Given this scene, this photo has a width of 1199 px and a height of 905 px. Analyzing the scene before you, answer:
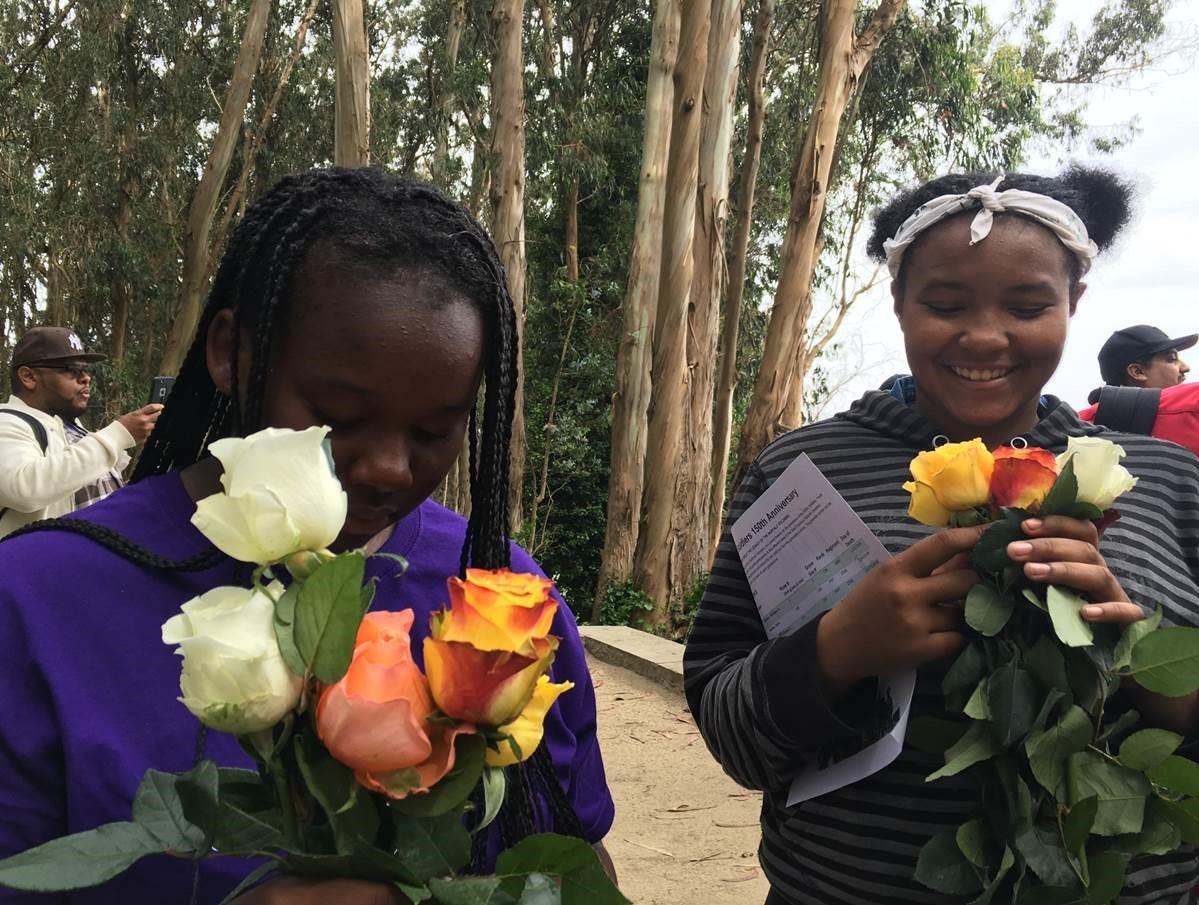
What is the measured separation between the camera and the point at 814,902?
147cm

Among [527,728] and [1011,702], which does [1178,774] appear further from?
[527,728]

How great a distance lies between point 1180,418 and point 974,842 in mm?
1810

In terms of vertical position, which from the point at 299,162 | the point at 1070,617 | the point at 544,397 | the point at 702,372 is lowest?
the point at 544,397

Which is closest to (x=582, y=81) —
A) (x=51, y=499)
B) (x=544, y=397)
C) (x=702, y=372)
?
(x=544, y=397)

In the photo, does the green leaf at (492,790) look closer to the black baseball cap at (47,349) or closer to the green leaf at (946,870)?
the green leaf at (946,870)

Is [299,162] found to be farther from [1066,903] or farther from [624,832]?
[1066,903]

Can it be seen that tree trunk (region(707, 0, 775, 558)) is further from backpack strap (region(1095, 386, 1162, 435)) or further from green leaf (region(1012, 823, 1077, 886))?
green leaf (region(1012, 823, 1077, 886))

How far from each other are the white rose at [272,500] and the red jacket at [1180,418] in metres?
2.21

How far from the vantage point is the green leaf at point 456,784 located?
76cm

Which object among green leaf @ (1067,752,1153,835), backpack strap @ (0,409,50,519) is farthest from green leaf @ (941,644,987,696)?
backpack strap @ (0,409,50,519)

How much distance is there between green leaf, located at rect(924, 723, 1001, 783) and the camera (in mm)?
1107

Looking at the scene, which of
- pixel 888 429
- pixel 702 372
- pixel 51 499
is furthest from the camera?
pixel 702 372

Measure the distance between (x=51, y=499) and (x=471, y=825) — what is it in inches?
126

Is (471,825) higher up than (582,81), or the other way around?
(582,81)
